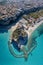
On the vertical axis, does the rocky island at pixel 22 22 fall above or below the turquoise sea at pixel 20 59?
above

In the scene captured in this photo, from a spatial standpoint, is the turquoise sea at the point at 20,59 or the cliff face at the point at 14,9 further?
the cliff face at the point at 14,9

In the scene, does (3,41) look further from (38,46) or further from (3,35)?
(38,46)

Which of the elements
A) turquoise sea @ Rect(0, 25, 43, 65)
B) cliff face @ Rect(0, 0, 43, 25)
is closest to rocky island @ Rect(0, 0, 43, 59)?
cliff face @ Rect(0, 0, 43, 25)

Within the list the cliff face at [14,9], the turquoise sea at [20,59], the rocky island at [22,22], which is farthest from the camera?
the cliff face at [14,9]

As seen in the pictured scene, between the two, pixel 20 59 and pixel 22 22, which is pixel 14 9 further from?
pixel 20 59

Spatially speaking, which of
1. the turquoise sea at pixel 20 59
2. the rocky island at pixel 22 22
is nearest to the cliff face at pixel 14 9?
the rocky island at pixel 22 22

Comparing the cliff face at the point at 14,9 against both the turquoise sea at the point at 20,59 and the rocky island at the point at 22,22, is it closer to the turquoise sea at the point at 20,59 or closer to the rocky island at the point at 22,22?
the rocky island at the point at 22,22

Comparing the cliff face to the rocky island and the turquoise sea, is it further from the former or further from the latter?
the turquoise sea

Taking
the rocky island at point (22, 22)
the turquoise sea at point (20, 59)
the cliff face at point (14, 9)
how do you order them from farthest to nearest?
1. the cliff face at point (14, 9)
2. the rocky island at point (22, 22)
3. the turquoise sea at point (20, 59)

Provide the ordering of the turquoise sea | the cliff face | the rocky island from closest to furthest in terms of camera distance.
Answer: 1. the turquoise sea
2. the rocky island
3. the cliff face
